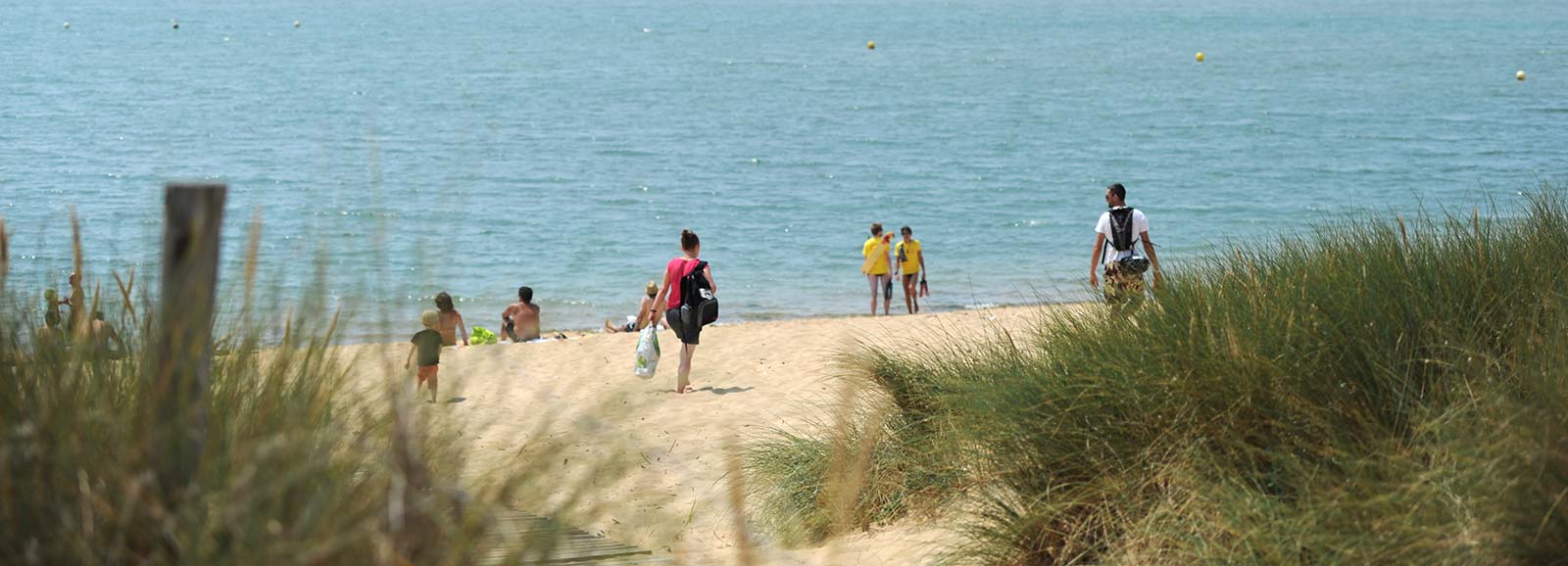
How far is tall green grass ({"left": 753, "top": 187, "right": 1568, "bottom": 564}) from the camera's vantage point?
4297mm

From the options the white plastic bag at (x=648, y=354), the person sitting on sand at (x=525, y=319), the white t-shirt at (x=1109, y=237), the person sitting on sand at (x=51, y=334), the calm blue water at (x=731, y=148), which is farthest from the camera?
the calm blue water at (x=731, y=148)

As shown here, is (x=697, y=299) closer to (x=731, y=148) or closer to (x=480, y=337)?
(x=480, y=337)

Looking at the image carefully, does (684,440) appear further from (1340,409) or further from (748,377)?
(1340,409)

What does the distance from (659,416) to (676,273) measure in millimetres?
1199

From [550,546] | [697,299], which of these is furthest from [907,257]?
[550,546]

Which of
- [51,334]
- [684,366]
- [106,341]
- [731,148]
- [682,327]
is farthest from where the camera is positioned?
[731,148]

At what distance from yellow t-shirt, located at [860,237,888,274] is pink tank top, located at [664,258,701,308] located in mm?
8411

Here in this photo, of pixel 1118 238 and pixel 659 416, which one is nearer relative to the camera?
pixel 1118 238

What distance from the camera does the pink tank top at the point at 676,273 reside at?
11.2 m

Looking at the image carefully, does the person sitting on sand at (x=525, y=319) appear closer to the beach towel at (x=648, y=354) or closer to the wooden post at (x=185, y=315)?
the beach towel at (x=648, y=354)

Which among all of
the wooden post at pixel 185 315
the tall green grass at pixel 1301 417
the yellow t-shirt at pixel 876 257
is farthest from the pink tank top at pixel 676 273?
the yellow t-shirt at pixel 876 257

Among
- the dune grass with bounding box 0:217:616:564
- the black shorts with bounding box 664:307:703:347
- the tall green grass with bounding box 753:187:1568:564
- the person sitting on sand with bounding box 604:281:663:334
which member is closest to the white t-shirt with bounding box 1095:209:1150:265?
the black shorts with bounding box 664:307:703:347

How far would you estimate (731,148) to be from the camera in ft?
142

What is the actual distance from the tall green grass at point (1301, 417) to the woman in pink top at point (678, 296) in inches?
195
